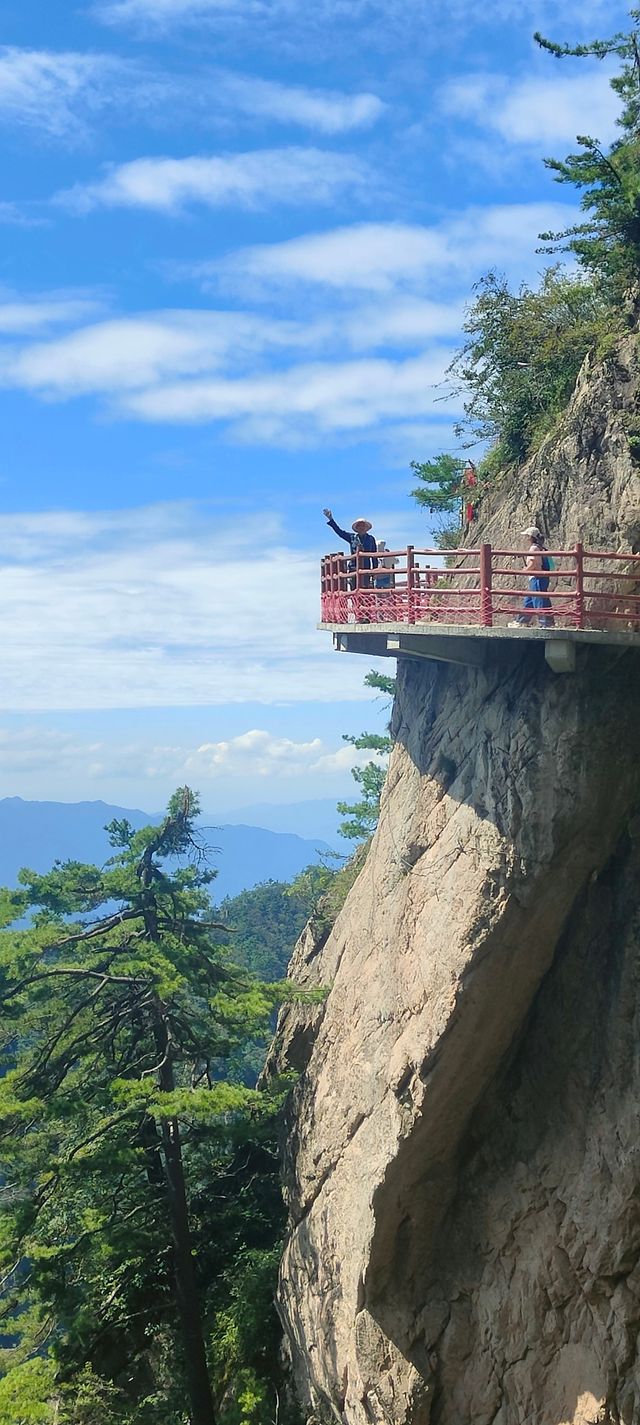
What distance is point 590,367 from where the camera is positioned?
42.4 ft

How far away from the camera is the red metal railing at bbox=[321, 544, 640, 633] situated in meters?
11.1

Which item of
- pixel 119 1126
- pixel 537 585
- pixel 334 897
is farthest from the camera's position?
pixel 334 897

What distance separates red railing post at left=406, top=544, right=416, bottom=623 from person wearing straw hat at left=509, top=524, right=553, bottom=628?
1534mm

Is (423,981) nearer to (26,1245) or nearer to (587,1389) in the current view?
(587,1389)

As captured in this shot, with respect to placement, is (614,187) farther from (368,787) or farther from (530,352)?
(368,787)

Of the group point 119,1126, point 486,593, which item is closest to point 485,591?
point 486,593

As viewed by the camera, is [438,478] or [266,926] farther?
[266,926]

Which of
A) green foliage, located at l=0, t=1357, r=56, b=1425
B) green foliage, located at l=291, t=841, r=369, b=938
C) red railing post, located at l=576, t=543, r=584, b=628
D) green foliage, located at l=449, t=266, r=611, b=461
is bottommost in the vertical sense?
green foliage, located at l=0, t=1357, r=56, b=1425

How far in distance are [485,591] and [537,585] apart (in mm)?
685

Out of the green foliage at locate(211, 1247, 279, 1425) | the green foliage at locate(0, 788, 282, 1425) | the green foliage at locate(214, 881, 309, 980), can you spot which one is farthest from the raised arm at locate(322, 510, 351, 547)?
the green foliage at locate(214, 881, 309, 980)

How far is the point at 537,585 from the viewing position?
11898mm

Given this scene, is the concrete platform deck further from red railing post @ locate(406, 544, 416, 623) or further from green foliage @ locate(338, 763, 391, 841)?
green foliage @ locate(338, 763, 391, 841)

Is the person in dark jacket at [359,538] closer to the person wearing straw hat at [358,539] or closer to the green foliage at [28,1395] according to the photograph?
the person wearing straw hat at [358,539]

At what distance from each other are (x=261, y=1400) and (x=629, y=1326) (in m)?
7.76
